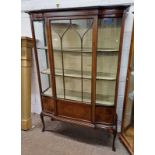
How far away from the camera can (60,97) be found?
210 cm

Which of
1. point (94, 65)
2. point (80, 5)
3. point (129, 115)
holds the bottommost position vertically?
point (129, 115)

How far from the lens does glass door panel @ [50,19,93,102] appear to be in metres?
1.88

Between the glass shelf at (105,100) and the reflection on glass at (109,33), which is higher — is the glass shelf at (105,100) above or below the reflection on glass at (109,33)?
below

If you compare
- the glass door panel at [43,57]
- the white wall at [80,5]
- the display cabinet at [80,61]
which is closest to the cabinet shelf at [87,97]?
the display cabinet at [80,61]

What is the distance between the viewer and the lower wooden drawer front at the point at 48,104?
2.16 metres

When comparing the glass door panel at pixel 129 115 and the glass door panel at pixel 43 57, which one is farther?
the glass door panel at pixel 43 57

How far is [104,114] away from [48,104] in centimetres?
72

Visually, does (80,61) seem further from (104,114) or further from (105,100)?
(104,114)

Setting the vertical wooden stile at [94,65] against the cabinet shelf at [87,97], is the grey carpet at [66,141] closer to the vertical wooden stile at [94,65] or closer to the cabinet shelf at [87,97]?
the vertical wooden stile at [94,65]

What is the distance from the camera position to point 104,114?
75.5 inches

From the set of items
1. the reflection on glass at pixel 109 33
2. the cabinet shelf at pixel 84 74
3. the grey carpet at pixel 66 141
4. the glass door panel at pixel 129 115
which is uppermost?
the reflection on glass at pixel 109 33

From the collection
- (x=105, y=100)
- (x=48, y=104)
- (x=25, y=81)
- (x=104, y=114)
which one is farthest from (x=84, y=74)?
(x=25, y=81)
